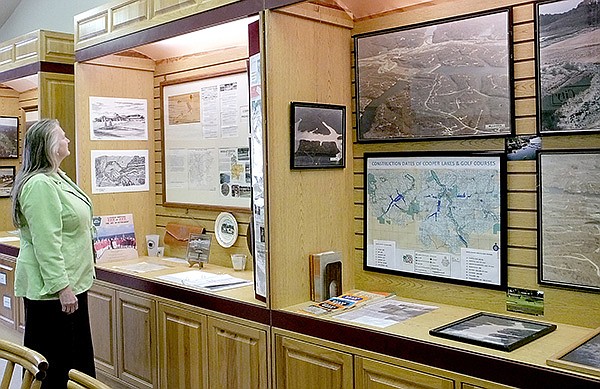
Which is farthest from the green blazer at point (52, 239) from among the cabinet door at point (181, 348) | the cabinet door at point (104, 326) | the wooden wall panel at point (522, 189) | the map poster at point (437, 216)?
the wooden wall panel at point (522, 189)

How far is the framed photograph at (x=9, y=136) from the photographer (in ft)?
20.9

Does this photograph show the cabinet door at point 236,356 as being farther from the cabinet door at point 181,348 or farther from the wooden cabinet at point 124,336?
the wooden cabinet at point 124,336

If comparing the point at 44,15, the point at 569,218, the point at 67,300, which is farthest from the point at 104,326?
the point at 44,15

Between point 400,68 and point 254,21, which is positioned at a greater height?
point 254,21

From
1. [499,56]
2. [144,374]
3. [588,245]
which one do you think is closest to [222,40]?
[499,56]

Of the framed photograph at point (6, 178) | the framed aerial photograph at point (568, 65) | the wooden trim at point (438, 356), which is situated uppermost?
the framed aerial photograph at point (568, 65)

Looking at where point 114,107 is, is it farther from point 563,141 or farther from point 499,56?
point 563,141

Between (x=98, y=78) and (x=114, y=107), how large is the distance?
0.76ft

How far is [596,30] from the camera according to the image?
245 centimetres

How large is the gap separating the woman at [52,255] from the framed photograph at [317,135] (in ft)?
3.98

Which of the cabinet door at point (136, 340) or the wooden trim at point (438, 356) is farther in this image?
the cabinet door at point (136, 340)

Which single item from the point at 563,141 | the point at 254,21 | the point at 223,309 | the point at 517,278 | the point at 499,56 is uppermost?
the point at 254,21

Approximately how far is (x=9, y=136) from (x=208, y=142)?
3224mm

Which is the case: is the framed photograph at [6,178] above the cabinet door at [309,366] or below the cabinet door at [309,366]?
above
